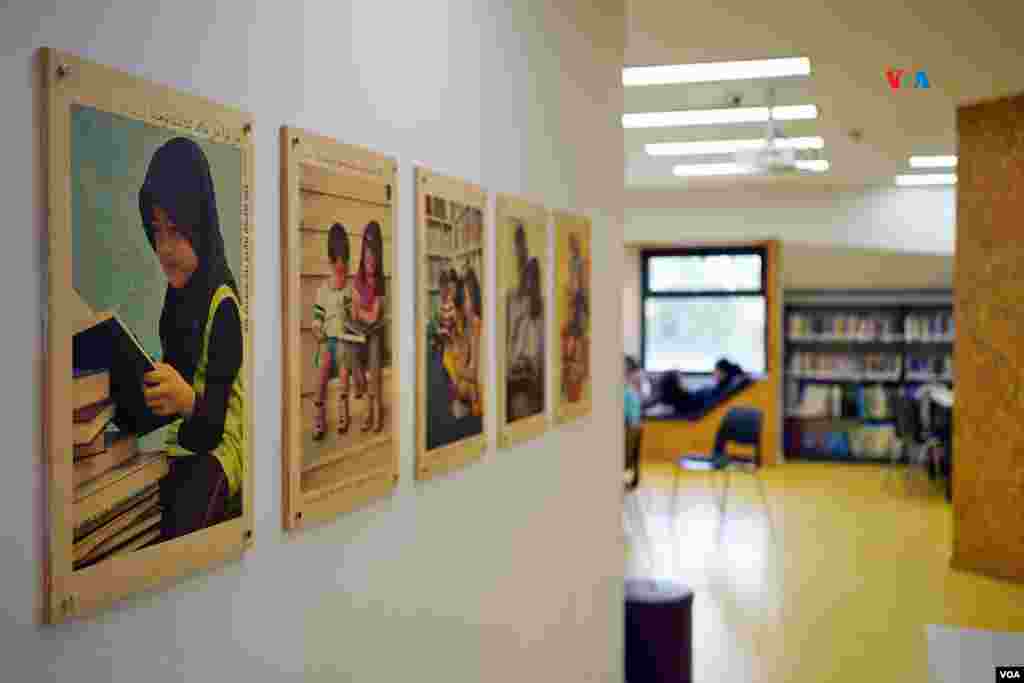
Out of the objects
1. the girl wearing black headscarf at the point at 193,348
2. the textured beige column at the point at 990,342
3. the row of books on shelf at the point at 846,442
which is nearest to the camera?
the girl wearing black headscarf at the point at 193,348

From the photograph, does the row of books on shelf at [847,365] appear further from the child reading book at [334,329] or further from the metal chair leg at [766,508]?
the child reading book at [334,329]

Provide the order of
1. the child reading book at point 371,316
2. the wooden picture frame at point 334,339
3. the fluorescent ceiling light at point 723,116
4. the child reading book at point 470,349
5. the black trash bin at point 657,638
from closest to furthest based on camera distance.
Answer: the wooden picture frame at point 334,339, the child reading book at point 371,316, the child reading book at point 470,349, the black trash bin at point 657,638, the fluorescent ceiling light at point 723,116

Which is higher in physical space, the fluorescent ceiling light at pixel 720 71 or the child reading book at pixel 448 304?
the fluorescent ceiling light at pixel 720 71

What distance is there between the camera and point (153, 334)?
65.5 inches

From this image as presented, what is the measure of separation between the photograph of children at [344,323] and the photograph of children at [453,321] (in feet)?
0.80

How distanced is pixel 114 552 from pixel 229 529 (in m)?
0.29

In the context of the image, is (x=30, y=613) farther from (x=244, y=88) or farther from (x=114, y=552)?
(x=244, y=88)

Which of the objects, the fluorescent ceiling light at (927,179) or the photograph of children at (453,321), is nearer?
the photograph of children at (453,321)

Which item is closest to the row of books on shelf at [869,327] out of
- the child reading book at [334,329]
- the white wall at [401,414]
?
the white wall at [401,414]

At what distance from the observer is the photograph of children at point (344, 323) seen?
2.12m

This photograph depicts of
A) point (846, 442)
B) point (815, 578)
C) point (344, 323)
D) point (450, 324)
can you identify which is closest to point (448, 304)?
point (450, 324)

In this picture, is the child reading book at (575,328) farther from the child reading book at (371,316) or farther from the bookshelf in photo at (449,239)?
the child reading book at (371,316)

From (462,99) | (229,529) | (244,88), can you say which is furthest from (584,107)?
(229,529)

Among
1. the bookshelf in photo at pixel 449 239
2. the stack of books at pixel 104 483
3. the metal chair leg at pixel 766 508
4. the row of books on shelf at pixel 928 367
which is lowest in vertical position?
the metal chair leg at pixel 766 508
